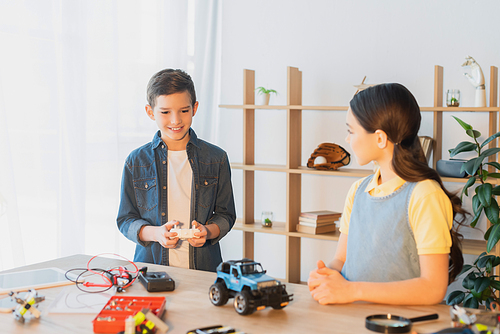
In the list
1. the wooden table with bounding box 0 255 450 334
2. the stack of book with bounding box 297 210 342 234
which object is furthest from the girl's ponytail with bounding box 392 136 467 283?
the stack of book with bounding box 297 210 342 234

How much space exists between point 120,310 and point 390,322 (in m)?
0.65

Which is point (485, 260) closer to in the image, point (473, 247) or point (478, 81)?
point (473, 247)

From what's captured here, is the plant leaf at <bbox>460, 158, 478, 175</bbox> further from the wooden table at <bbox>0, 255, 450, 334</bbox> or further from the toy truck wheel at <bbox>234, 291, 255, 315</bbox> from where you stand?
the toy truck wheel at <bbox>234, 291, 255, 315</bbox>

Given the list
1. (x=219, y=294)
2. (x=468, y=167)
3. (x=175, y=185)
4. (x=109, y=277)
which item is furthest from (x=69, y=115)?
(x=468, y=167)

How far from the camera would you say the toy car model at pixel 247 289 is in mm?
1148

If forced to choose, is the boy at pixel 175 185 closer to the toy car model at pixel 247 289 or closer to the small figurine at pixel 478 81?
the toy car model at pixel 247 289

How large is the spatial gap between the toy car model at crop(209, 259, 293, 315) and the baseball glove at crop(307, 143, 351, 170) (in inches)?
79.7

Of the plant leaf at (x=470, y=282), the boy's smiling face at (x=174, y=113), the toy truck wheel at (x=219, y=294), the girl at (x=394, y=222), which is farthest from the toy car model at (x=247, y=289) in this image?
the plant leaf at (x=470, y=282)

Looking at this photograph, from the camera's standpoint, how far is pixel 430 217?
129 cm

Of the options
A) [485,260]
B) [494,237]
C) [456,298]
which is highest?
[494,237]

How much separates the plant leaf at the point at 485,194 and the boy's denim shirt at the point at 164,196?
1.42m

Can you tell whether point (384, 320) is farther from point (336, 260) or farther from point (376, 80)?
point (376, 80)

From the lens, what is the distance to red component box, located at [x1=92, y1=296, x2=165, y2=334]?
3.48 ft

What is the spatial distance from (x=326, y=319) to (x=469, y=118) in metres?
2.45
